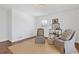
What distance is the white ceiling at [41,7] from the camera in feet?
4.08

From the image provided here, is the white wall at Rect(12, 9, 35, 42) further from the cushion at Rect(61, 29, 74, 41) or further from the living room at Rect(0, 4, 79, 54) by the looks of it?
the cushion at Rect(61, 29, 74, 41)

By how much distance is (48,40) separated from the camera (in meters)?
1.36

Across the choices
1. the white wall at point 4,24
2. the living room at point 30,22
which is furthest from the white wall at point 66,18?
the white wall at point 4,24

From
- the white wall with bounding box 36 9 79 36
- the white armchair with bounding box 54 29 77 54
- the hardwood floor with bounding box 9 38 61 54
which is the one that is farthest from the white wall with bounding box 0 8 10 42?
the white armchair with bounding box 54 29 77 54

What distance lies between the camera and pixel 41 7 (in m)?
1.29

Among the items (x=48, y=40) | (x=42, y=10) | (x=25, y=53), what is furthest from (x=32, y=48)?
(x=42, y=10)

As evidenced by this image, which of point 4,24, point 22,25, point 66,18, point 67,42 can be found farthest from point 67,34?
point 4,24

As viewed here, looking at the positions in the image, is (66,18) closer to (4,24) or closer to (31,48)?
(31,48)

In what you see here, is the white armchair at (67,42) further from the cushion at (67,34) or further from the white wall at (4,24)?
the white wall at (4,24)

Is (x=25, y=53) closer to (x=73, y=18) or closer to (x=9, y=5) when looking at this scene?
(x=9, y=5)

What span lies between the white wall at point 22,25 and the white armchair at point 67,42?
1.28 ft

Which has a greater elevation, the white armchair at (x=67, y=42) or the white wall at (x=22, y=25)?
the white wall at (x=22, y=25)

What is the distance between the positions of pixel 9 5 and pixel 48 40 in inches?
25.8
